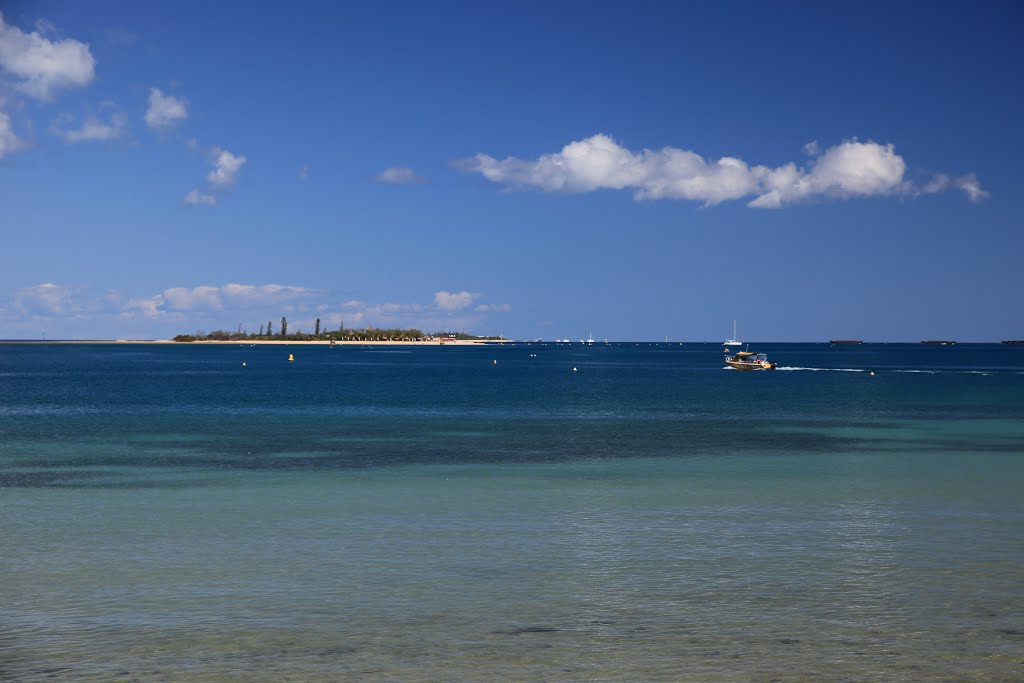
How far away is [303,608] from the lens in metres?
19.0

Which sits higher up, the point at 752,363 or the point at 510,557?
the point at 752,363

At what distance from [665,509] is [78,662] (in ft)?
61.3

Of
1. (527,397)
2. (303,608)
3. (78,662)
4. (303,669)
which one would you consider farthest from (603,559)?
(527,397)

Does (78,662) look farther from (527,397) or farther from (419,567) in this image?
(527,397)

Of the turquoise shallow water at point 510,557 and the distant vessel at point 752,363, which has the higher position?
the distant vessel at point 752,363

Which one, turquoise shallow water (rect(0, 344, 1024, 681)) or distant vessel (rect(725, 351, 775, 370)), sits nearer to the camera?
turquoise shallow water (rect(0, 344, 1024, 681))

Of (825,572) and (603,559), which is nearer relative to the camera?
(825,572)

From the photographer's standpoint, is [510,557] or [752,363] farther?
[752,363]

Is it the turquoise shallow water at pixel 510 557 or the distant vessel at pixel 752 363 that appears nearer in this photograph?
the turquoise shallow water at pixel 510 557

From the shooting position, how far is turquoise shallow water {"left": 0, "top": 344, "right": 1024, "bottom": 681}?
52.9ft

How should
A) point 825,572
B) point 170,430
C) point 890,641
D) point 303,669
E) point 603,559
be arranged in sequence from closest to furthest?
point 303,669 → point 890,641 → point 825,572 → point 603,559 → point 170,430

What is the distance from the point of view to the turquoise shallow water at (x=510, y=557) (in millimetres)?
16109

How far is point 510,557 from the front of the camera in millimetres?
23734

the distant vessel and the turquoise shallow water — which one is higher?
the distant vessel
